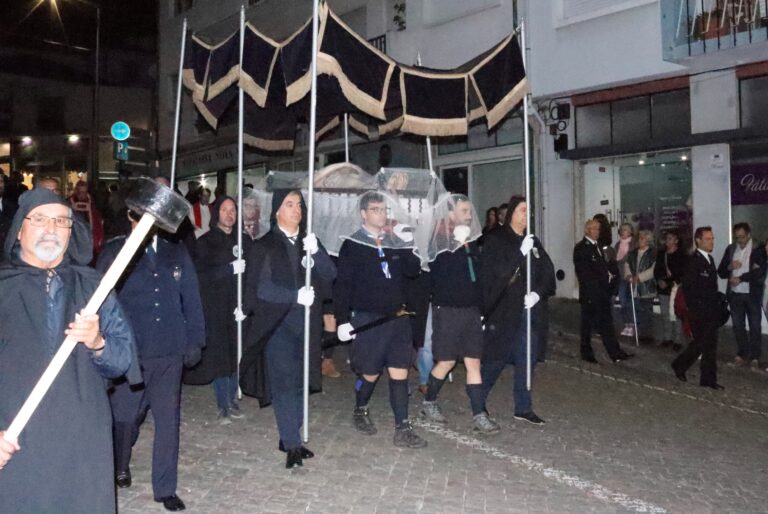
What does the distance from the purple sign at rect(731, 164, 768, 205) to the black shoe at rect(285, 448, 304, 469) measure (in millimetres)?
9711

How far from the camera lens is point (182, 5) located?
88.2 ft

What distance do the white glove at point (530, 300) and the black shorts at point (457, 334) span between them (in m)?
0.52

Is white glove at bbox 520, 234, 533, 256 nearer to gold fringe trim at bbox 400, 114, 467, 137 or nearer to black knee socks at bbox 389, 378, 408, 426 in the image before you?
gold fringe trim at bbox 400, 114, 467, 137

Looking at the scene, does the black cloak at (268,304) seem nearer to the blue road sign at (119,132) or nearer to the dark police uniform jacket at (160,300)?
the dark police uniform jacket at (160,300)

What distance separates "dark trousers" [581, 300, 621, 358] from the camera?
33.7 feet

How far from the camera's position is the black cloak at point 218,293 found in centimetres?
672

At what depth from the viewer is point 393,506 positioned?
490cm

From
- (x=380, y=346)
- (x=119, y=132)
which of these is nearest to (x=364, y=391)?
(x=380, y=346)

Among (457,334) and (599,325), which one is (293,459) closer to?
(457,334)

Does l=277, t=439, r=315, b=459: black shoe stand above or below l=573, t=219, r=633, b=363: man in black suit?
below

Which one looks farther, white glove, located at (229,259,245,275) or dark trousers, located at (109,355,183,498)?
white glove, located at (229,259,245,275)

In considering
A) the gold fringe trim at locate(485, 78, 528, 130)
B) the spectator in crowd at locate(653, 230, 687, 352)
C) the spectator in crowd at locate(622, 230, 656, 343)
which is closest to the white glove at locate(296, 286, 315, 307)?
the gold fringe trim at locate(485, 78, 528, 130)

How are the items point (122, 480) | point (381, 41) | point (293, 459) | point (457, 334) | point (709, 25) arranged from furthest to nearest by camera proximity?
point (381, 41) → point (709, 25) → point (457, 334) → point (293, 459) → point (122, 480)

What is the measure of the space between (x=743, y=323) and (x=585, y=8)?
687 cm
